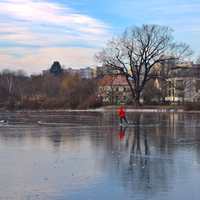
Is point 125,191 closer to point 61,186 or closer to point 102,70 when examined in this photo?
point 61,186

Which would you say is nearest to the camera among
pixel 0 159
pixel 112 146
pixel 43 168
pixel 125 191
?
pixel 125 191

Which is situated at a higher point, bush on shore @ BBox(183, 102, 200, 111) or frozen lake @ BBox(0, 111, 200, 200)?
bush on shore @ BBox(183, 102, 200, 111)

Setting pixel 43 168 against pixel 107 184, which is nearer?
pixel 107 184

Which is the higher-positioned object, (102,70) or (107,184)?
(102,70)

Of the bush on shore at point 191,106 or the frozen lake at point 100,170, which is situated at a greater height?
the bush on shore at point 191,106

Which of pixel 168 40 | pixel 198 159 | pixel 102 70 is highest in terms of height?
pixel 168 40

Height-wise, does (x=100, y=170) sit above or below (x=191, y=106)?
below

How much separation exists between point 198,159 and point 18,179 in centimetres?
616

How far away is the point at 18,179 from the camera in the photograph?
845 centimetres

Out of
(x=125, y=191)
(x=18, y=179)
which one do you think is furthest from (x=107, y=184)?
(x=18, y=179)

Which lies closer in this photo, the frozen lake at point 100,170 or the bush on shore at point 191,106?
the frozen lake at point 100,170

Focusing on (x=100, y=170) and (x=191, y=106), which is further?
(x=191, y=106)

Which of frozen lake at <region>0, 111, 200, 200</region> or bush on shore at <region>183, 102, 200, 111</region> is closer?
frozen lake at <region>0, 111, 200, 200</region>

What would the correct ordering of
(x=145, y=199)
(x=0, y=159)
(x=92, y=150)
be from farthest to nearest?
(x=92, y=150) → (x=0, y=159) → (x=145, y=199)
